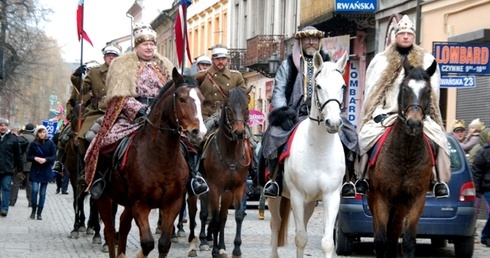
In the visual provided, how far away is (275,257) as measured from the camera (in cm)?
1412

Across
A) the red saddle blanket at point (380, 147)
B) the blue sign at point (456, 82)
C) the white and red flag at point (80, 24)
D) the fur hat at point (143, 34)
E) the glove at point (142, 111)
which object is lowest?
the red saddle blanket at point (380, 147)

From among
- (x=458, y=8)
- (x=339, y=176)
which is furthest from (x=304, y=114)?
(x=458, y=8)

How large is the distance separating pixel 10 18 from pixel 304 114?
48.0 metres

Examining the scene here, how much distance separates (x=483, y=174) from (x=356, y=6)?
16.2 meters

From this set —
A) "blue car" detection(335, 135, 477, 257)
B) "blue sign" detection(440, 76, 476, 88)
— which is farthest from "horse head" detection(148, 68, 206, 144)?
"blue sign" detection(440, 76, 476, 88)

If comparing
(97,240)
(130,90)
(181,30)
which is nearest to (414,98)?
(130,90)

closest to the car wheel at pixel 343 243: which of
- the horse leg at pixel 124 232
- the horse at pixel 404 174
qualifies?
the horse at pixel 404 174

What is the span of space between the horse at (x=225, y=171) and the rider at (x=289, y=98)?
1.86 metres

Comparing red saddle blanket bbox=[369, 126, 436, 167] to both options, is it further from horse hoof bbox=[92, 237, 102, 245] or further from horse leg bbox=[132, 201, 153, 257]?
horse hoof bbox=[92, 237, 102, 245]

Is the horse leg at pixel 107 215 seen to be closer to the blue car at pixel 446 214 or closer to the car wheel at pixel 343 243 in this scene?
the blue car at pixel 446 214

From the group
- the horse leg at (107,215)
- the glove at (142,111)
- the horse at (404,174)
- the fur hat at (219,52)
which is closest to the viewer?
the horse at (404,174)

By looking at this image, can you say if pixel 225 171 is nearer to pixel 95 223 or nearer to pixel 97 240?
pixel 95 223

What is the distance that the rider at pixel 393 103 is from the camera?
12.8 metres

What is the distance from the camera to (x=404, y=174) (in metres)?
12.3
